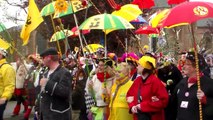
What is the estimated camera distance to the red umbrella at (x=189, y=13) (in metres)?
4.55

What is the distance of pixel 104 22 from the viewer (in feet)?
22.0

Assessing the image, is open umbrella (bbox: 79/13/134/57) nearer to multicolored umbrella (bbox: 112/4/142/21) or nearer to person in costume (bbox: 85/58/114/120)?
person in costume (bbox: 85/58/114/120)

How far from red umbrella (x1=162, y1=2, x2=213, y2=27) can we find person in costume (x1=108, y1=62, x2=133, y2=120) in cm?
207

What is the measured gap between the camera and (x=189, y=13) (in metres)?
4.59

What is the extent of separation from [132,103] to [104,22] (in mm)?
1427


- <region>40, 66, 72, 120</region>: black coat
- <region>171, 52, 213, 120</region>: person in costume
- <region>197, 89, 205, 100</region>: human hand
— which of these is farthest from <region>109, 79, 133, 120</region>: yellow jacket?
<region>197, 89, 205, 100</region>: human hand

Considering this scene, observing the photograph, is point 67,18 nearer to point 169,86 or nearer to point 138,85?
point 169,86

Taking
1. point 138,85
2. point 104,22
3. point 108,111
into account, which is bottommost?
point 108,111

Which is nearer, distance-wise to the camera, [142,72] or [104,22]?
[142,72]

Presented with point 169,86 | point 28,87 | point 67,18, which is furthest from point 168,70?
point 67,18

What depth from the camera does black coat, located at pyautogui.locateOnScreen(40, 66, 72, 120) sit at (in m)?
6.05

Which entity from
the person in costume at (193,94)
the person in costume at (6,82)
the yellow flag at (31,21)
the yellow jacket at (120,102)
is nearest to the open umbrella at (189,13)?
the person in costume at (193,94)

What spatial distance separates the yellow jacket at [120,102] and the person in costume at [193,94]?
1.21m

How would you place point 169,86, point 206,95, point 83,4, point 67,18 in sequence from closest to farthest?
1. point 206,95
2. point 169,86
3. point 83,4
4. point 67,18
